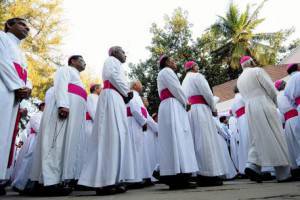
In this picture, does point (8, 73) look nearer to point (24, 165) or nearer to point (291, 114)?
point (24, 165)

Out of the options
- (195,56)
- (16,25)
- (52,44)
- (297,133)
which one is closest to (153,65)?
(195,56)

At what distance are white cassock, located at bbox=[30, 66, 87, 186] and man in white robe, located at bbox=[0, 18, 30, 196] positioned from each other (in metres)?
0.68

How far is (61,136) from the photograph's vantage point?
16.6ft

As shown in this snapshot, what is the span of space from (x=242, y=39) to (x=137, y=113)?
88.2 ft

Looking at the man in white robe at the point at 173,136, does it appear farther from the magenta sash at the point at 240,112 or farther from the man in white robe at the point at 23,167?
the magenta sash at the point at 240,112

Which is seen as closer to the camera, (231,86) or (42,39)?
(42,39)

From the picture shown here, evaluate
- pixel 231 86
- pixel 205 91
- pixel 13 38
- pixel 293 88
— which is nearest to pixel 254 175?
pixel 205 91

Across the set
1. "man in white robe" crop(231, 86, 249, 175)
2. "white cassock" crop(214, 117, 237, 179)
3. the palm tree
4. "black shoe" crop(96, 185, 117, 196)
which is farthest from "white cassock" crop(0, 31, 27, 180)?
the palm tree

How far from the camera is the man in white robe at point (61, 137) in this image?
4871 mm

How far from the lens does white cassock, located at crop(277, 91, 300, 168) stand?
6.36 meters

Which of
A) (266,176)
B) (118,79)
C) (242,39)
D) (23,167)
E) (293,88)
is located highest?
(242,39)

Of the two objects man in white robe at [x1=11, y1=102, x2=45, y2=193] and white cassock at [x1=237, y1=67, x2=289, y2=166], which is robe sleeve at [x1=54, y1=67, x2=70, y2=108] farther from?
white cassock at [x1=237, y1=67, x2=289, y2=166]

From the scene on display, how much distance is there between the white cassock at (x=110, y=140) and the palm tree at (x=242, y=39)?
2661 cm

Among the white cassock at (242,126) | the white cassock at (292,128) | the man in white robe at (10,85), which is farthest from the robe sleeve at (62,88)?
the white cassock at (242,126)
